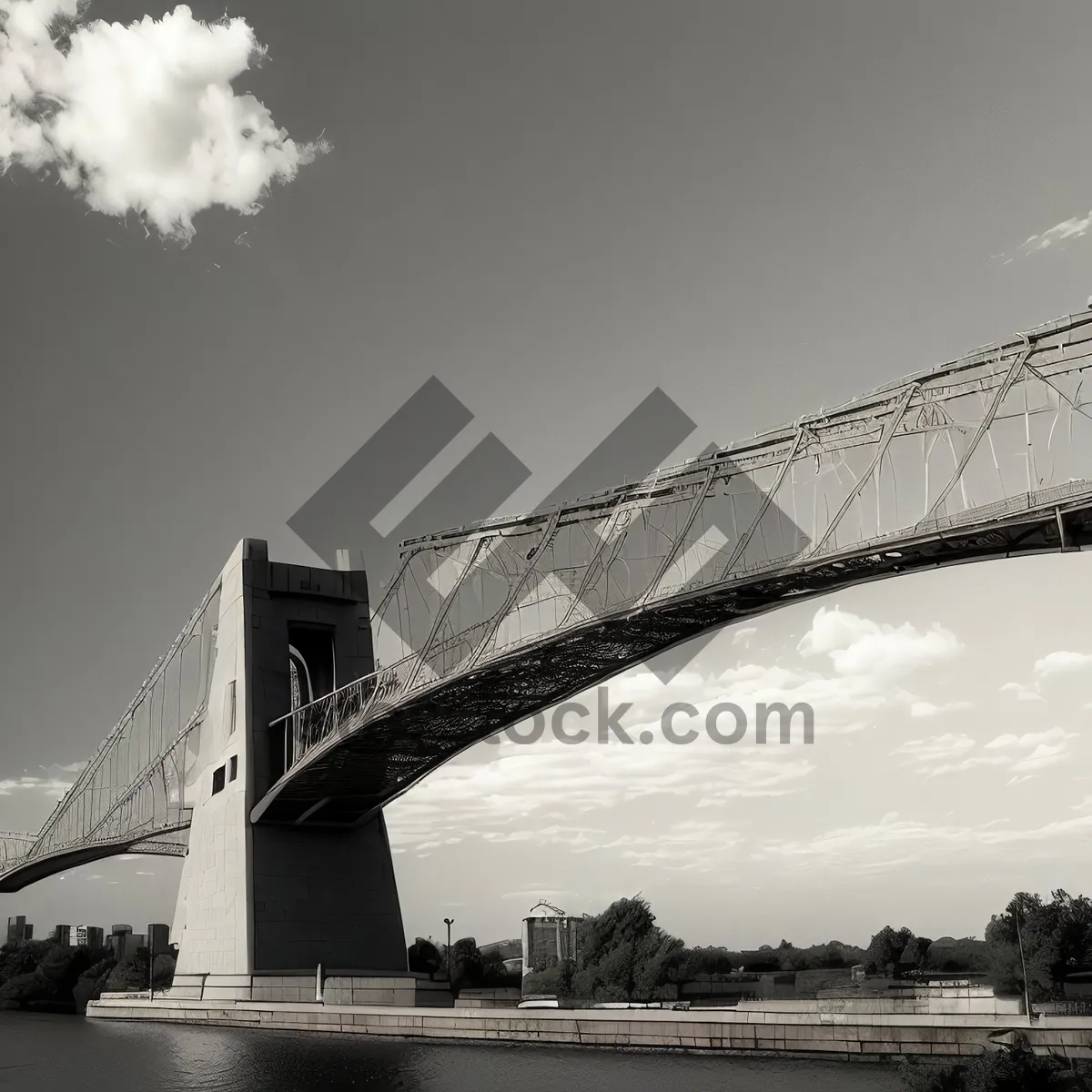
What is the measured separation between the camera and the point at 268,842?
33.5 meters

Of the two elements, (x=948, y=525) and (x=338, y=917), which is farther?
(x=338, y=917)

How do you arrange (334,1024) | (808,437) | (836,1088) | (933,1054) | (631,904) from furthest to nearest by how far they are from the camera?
(631,904) < (334,1024) < (808,437) < (933,1054) < (836,1088)

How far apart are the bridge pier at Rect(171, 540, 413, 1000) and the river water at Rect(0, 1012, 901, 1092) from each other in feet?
14.3

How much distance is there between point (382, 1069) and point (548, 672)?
398 inches

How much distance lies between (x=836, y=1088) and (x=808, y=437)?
10733mm

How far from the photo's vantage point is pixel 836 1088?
14.9 m

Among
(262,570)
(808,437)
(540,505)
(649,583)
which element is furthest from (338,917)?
(808,437)

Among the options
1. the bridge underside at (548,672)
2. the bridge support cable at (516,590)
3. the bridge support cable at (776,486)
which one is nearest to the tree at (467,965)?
the bridge underside at (548,672)

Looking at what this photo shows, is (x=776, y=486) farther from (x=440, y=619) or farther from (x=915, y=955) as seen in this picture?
(x=915, y=955)

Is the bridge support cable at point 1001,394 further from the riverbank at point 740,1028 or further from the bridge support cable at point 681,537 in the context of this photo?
the riverbank at point 740,1028

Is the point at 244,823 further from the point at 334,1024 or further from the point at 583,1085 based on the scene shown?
the point at 583,1085

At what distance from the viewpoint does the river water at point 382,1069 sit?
16375 millimetres

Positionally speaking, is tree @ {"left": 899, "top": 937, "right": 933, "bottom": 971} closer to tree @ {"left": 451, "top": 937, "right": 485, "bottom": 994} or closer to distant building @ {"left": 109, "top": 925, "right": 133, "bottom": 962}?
tree @ {"left": 451, "top": 937, "right": 485, "bottom": 994}

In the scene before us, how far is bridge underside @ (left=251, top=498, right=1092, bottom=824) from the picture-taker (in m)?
18.6
